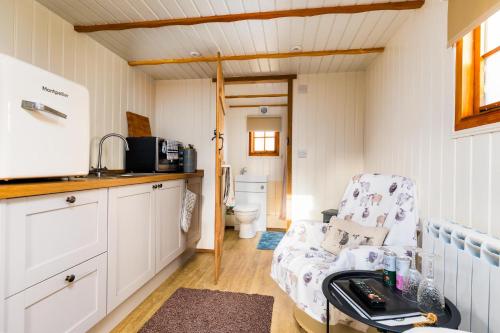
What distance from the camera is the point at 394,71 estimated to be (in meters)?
2.16

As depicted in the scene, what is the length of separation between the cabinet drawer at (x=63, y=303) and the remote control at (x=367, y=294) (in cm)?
136

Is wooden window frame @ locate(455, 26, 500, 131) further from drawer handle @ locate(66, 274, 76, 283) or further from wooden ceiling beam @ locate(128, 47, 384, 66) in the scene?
drawer handle @ locate(66, 274, 76, 283)

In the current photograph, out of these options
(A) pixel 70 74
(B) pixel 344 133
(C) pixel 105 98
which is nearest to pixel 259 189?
(B) pixel 344 133

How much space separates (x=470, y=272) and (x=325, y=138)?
2180 mm

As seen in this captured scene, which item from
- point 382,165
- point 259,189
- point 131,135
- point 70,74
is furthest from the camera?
point 259,189

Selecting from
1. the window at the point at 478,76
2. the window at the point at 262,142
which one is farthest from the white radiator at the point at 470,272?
the window at the point at 262,142

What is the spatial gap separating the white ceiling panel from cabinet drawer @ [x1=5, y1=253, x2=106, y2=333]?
1656 millimetres

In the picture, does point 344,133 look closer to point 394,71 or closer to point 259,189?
point 394,71

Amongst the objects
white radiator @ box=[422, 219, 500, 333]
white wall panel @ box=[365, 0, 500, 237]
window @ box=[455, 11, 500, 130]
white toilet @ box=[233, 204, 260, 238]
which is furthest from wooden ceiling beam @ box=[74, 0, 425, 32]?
white toilet @ box=[233, 204, 260, 238]

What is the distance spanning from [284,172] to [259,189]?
0.59m

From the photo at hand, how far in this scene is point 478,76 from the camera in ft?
4.04

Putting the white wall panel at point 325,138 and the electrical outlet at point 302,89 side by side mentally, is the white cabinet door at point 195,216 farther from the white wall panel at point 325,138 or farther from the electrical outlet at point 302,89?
the electrical outlet at point 302,89

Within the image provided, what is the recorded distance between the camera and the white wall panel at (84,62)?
166 centimetres

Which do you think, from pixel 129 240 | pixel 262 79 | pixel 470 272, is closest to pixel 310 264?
pixel 470 272
